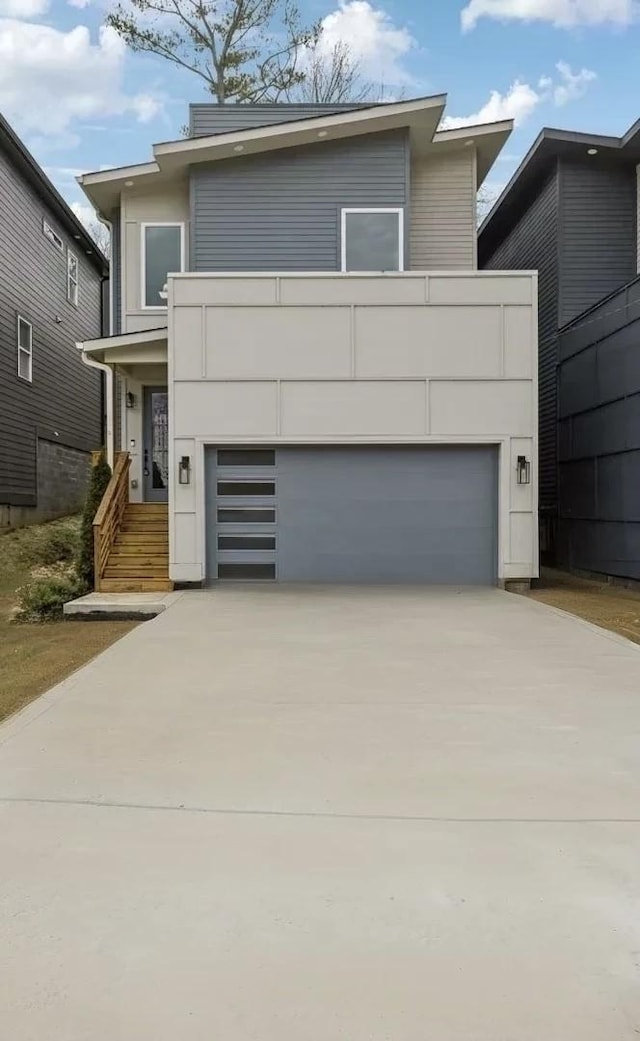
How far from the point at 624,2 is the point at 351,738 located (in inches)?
754

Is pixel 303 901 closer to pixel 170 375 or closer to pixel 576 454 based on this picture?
pixel 170 375

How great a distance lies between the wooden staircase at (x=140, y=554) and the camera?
11289mm

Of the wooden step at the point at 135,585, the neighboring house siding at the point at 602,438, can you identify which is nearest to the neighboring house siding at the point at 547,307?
the neighboring house siding at the point at 602,438

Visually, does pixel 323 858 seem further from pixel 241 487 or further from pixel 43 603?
pixel 241 487

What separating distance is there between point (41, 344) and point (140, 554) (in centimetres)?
927

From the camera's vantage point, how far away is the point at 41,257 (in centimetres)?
1886

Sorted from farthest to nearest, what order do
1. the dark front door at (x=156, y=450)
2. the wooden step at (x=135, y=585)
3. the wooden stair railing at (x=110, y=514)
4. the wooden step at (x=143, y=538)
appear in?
the dark front door at (x=156, y=450)
the wooden step at (x=143, y=538)
the wooden stair railing at (x=110, y=514)
the wooden step at (x=135, y=585)

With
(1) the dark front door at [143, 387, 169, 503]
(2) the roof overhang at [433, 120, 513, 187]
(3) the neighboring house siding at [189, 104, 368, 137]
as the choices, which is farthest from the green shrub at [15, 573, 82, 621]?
(2) the roof overhang at [433, 120, 513, 187]

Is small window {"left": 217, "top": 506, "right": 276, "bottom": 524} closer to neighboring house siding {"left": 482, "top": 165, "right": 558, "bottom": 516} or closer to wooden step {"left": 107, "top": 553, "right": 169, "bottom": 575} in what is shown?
wooden step {"left": 107, "top": 553, "right": 169, "bottom": 575}

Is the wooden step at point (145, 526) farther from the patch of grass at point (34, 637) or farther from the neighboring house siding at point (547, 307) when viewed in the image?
the neighboring house siding at point (547, 307)

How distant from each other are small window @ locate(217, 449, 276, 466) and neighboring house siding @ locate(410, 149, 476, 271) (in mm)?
4649

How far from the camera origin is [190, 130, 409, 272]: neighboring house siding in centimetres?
1302

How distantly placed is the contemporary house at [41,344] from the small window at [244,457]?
6765 millimetres

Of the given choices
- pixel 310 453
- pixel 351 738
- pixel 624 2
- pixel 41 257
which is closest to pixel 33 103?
pixel 41 257
